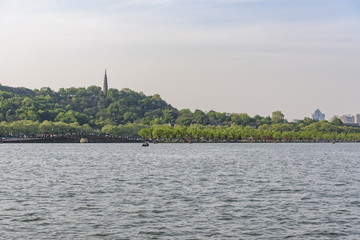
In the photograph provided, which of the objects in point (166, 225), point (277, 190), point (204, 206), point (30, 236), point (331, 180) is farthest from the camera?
point (331, 180)

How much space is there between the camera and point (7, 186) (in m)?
46.8

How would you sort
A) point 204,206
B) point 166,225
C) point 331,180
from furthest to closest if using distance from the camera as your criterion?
point 331,180, point 204,206, point 166,225

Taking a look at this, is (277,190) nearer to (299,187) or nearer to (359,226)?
(299,187)

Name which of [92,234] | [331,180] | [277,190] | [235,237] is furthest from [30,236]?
[331,180]

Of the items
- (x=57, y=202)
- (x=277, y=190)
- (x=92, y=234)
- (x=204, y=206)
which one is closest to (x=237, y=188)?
(x=277, y=190)

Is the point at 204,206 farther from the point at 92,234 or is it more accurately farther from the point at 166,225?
the point at 92,234

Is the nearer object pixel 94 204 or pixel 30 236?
pixel 30 236

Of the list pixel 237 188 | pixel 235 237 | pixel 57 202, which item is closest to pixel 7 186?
pixel 57 202

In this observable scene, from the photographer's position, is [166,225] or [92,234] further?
[166,225]

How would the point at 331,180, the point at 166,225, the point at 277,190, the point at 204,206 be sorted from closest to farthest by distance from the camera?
the point at 166,225, the point at 204,206, the point at 277,190, the point at 331,180

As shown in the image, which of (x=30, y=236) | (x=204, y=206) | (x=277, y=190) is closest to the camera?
(x=30, y=236)

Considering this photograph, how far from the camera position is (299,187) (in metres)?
47.3

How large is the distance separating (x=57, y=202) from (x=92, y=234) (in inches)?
436

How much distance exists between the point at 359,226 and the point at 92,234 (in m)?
13.2
